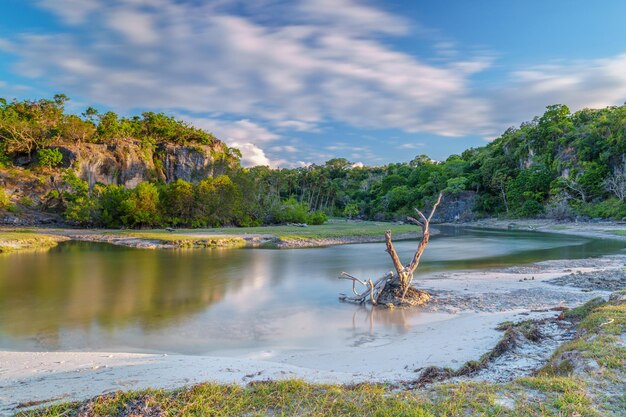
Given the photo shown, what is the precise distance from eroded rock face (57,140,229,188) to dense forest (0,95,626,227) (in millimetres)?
1549

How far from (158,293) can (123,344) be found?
7935 mm

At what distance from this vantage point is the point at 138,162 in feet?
297

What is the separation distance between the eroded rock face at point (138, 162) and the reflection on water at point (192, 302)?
55823mm

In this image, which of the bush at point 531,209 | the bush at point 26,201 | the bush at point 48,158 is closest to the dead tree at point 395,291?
the bush at point 26,201

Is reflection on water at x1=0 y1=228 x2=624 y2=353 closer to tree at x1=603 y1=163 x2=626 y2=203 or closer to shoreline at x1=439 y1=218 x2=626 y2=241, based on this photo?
shoreline at x1=439 y1=218 x2=626 y2=241

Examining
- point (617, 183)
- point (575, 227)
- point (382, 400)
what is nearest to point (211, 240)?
point (382, 400)

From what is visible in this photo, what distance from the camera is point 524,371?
7734 mm

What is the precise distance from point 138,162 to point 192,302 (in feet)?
268

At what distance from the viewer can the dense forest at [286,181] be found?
65500 millimetres

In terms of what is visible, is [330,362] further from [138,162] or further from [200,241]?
[138,162]

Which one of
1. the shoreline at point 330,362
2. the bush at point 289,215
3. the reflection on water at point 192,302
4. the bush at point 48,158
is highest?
the bush at point 48,158

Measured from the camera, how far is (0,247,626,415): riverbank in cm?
608

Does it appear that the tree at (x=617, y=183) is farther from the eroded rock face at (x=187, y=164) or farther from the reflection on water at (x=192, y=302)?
the eroded rock face at (x=187, y=164)

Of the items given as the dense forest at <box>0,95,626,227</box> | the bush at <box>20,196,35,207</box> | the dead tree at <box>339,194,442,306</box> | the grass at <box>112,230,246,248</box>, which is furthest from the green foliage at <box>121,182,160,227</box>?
the dead tree at <box>339,194,442,306</box>
